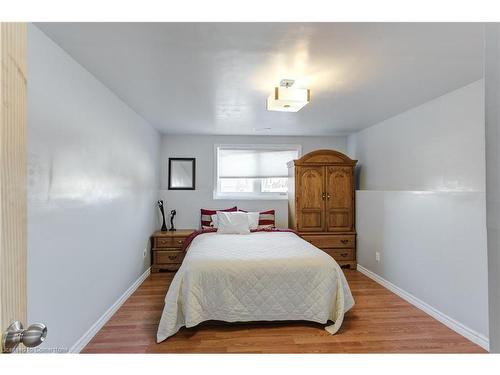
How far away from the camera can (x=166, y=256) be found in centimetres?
423

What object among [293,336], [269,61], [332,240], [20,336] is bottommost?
[293,336]

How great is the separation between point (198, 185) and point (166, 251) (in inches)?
49.9

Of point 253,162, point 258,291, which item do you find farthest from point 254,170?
point 258,291

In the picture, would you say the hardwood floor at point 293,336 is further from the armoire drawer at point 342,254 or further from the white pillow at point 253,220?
the white pillow at point 253,220

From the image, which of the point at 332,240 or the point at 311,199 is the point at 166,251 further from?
the point at 332,240

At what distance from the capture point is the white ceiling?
164 cm

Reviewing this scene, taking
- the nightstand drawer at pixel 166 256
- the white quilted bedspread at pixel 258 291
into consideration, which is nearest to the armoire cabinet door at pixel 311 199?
the white quilted bedspread at pixel 258 291

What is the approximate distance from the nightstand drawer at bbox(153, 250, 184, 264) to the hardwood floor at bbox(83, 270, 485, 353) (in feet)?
4.15

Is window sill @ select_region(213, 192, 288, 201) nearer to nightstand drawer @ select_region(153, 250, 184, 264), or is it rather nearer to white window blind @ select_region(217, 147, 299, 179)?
white window blind @ select_region(217, 147, 299, 179)

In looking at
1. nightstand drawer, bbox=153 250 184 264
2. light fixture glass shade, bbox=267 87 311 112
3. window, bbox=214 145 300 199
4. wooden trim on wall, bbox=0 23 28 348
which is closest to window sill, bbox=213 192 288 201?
window, bbox=214 145 300 199

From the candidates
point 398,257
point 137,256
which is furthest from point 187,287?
point 398,257

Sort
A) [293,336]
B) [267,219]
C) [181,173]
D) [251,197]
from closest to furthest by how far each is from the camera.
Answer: [293,336], [267,219], [181,173], [251,197]

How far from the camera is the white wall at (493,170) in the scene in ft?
1.91
